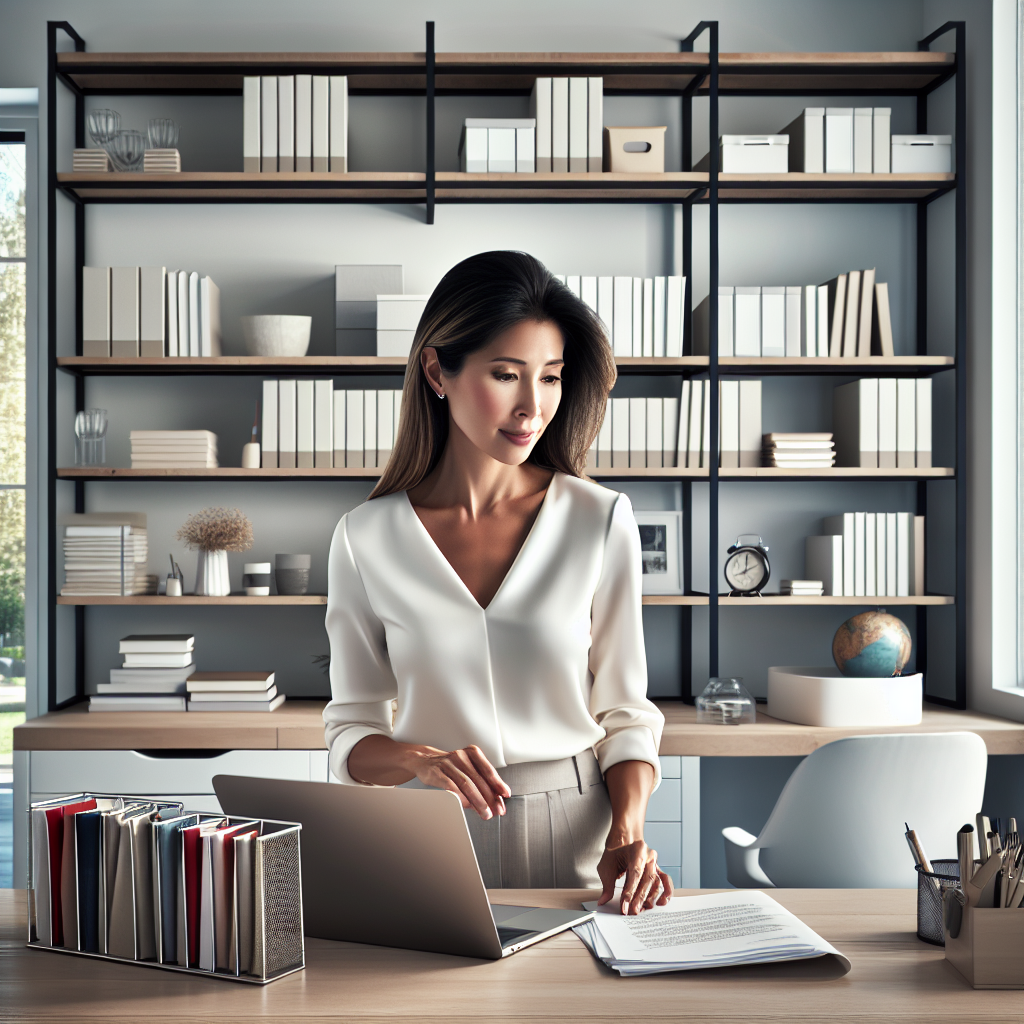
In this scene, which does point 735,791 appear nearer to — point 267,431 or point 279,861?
point 267,431

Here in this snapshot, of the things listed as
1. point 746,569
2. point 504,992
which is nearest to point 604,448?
point 746,569

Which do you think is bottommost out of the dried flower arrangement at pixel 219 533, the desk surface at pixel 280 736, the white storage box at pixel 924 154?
the desk surface at pixel 280 736

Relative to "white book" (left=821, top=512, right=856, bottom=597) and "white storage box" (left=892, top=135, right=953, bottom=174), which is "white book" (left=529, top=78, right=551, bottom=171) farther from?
"white book" (left=821, top=512, right=856, bottom=597)

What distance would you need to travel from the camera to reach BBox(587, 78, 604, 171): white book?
3135 millimetres

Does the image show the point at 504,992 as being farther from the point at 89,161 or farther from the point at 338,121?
the point at 89,161

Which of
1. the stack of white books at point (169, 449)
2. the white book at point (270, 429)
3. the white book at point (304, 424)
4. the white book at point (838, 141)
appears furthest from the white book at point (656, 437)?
the stack of white books at point (169, 449)

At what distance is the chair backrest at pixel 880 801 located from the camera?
6.57 feet

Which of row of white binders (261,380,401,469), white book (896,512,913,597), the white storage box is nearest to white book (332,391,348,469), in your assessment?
row of white binders (261,380,401,469)

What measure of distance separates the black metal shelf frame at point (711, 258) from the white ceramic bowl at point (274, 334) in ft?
0.53

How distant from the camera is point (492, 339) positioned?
1405 mm

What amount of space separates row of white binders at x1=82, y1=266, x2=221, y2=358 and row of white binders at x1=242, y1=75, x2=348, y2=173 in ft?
1.48

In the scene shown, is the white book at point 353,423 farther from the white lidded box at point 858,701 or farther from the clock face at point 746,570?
the white lidded box at point 858,701

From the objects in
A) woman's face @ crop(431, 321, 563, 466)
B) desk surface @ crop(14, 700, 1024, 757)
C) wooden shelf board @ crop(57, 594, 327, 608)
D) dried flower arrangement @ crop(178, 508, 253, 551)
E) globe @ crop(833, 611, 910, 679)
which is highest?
woman's face @ crop(431, 321, 563, 466)

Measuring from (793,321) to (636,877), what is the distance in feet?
7.93
